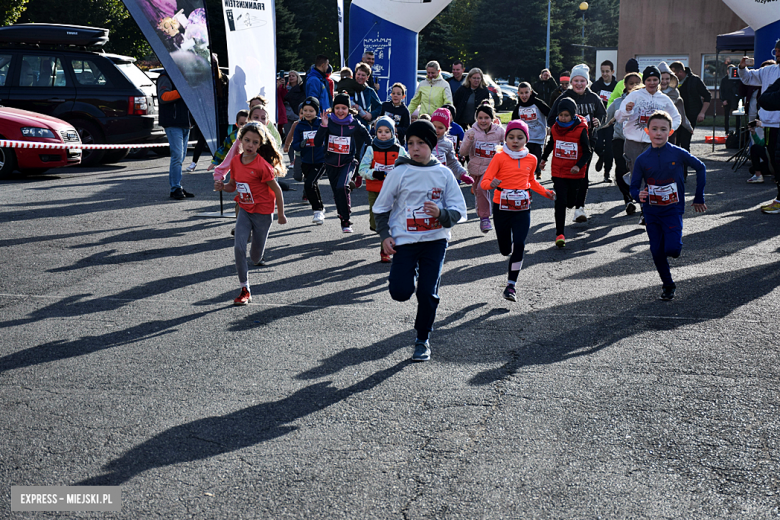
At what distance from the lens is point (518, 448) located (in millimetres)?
4121

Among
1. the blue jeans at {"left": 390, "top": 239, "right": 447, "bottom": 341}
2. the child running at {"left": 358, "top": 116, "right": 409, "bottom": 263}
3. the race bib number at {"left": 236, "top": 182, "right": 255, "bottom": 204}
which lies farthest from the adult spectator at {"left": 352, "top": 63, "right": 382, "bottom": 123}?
the blue jeans at {"left": 390, "top": 239, "right": 447, "bottom": 341}

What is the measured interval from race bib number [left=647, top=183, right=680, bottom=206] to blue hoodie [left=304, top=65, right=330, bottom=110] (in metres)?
7.95

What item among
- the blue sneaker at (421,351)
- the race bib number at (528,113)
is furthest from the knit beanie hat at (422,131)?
the race bib number at (528,113)

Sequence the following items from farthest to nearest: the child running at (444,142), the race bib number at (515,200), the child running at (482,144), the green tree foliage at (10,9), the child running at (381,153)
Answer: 1. the green tree foliage at (10,9)
2. the child running at (482,144)
3. the child running at (444,142)
4. the child running at (381,153)
5. the race bib number at (515,200)

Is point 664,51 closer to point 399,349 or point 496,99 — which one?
point 496,99

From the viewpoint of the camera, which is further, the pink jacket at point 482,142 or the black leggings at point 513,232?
the pink jacket at point 482,142

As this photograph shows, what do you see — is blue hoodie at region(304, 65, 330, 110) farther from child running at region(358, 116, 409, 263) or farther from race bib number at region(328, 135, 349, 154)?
child running at region(358, 116, 409, 263)

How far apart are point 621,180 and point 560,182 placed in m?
2.81

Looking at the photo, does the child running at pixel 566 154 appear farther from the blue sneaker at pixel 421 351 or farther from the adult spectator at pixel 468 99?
the adult spectator at pixel 468 99

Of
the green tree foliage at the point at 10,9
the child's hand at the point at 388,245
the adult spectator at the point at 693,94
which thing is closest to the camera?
the child's hand at the point at 388,245

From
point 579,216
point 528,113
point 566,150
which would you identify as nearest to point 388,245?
point 566,150

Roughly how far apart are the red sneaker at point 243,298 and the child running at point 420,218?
75.3 inches

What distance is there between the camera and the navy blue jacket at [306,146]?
35.2 ft

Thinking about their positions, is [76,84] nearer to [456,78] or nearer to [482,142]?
[456,78]
